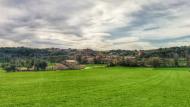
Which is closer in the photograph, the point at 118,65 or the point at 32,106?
the point at 32,106

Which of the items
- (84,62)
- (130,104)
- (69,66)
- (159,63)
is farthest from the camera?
(84,62)

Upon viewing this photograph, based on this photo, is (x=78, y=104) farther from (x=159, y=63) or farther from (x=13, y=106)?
(x=159, y=63)

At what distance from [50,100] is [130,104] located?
21.5 ft

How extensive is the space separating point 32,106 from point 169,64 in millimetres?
134572

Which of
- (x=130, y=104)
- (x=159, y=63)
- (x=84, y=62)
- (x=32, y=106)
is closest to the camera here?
(x=32, y=106)

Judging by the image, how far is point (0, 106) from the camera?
65.2 ft

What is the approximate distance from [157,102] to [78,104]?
6718mm

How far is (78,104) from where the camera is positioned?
2083 centimetres

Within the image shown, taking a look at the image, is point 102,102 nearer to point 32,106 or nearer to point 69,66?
point 32,106

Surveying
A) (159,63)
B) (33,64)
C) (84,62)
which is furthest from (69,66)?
(159,63)

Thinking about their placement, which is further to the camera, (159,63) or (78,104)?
(159,63)

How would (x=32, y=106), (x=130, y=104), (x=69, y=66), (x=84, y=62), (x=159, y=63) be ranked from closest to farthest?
1. (x=32, y=106)
2. (x=130, y=104)
3. (x=69, y=66)
4. (x=159, y=63)
5. (x=84, y=62)

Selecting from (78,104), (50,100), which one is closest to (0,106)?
(50,100)

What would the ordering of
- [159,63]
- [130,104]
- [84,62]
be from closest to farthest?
1. [130,104]
2. [159,63]
3. [84,62]
